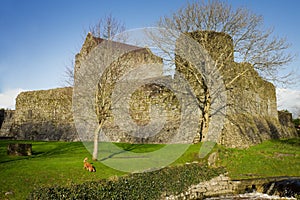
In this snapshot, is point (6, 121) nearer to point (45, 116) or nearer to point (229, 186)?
point (45, 116)

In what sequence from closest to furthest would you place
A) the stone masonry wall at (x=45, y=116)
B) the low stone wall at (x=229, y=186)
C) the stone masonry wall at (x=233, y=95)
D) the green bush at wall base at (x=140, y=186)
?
1. the green bush at wall base at (x=140, y=186)
2. the low stone wall at (x=229, y=186)
3. the stone masonry wall at (x=233, y=95)
4. the stone masonry wall at (x=45, y=116)

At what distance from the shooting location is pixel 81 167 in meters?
11.2

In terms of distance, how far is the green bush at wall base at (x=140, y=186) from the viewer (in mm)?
7961

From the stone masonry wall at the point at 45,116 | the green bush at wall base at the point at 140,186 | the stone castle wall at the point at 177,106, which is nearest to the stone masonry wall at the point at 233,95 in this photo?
the stone castle wall at the point at 177,106

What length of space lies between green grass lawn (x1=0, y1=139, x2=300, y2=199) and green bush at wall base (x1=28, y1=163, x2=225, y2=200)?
1.70ft

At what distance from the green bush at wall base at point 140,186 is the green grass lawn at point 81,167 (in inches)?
20.4

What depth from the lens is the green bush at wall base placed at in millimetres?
7961

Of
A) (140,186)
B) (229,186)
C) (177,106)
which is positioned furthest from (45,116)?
(140,186)

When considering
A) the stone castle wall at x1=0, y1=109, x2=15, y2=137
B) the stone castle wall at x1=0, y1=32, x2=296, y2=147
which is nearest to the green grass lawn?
the stone castle wall at x1=0, y1=32, x2=296, y2=147

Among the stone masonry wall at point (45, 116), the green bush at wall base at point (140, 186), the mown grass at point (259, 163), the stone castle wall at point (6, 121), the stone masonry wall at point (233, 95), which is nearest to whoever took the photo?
the green bush at wall base at point (140, 186)

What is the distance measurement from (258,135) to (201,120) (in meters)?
5.46

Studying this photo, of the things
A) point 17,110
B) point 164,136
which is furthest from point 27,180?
point 17,110

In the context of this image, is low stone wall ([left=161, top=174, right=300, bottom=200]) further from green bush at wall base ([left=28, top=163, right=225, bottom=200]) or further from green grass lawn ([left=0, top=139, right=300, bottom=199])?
green grass lawn ([left=0, top=139, right=300, bottom=199])

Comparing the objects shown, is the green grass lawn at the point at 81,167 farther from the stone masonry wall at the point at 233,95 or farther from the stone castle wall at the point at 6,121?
the stone castle wall at the point at 6,121
